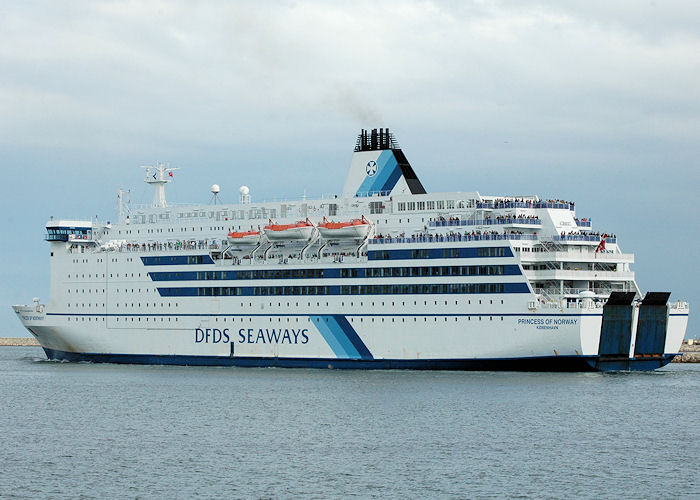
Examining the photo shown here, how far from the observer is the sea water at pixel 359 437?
30734 mm

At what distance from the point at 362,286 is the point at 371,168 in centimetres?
774

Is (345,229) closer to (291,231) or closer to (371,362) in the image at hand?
(291,231)

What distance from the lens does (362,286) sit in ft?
189

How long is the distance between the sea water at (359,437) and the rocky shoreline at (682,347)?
25339 millimetres

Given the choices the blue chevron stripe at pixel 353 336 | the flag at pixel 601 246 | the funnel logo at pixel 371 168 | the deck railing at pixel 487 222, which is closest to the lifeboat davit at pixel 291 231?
the funnel logo at pixel 371 168

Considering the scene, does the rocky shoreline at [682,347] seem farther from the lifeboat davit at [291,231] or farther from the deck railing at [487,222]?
the lifeboat davit at [291,231]

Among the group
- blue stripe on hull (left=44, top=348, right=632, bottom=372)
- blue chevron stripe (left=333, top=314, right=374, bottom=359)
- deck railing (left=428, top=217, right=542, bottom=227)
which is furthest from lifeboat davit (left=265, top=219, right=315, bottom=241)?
deck railing (left=428, top=217, right=542, bottom=227)

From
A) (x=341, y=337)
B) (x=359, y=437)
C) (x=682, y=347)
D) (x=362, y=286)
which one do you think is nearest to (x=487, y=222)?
(x=362, y=286)

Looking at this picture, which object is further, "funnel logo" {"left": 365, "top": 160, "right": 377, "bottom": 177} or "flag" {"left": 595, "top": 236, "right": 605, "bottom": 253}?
"funnel logo" {"left": 365, "top": 160, "right": 377, "bottom": 177}

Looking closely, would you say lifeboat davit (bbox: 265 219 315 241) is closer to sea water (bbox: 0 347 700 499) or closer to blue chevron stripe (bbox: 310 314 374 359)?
blue chevron stripe (bbox: 310 314 374 359)

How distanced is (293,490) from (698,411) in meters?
19.7

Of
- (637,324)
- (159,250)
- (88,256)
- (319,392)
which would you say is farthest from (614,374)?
(88,256)

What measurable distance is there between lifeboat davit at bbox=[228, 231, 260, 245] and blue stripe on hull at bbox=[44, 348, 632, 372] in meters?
6.35

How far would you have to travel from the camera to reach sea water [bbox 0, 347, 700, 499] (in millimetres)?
30734
